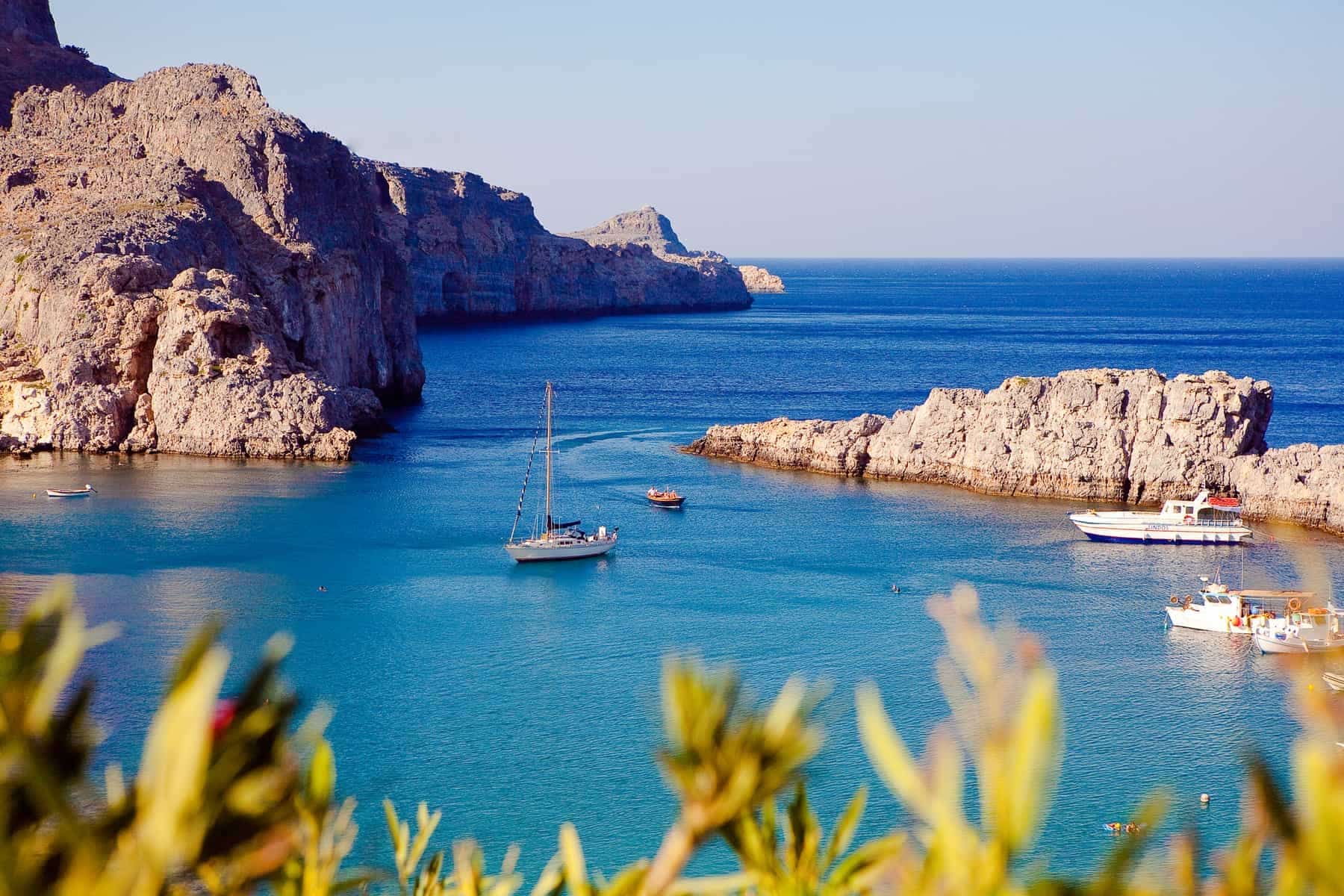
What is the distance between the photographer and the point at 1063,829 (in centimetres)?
1958

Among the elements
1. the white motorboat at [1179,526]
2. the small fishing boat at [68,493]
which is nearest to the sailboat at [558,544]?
the small fishing boat at [68,493]

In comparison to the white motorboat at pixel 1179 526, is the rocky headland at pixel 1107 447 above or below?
above

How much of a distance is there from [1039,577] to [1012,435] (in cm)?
1235

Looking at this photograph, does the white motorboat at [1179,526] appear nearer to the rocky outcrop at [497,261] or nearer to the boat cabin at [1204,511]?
the boat cabin at [1204,511]

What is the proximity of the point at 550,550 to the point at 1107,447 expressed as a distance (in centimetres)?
2007

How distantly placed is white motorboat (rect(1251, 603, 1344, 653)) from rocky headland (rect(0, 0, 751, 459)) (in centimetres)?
3249

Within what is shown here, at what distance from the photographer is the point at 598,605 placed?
31812mm

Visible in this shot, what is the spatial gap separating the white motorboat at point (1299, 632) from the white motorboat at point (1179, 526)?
8.96 meters

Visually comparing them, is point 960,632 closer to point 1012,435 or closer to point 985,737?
point 985,737

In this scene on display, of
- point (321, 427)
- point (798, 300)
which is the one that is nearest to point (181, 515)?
point (321, 427)

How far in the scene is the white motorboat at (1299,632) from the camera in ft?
91.2

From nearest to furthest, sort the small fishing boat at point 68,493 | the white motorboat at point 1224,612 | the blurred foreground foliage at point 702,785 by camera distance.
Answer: the blurred foreground foliage at point 702,785 → the white motorboat at point 1224,612 → the small fishing boat at point 68,493

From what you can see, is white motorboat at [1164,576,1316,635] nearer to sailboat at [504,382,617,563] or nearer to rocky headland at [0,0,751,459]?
sailboat at [504,382,617,563]

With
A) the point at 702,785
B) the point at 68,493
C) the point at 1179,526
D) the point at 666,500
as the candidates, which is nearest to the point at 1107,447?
the point at 1179,526
